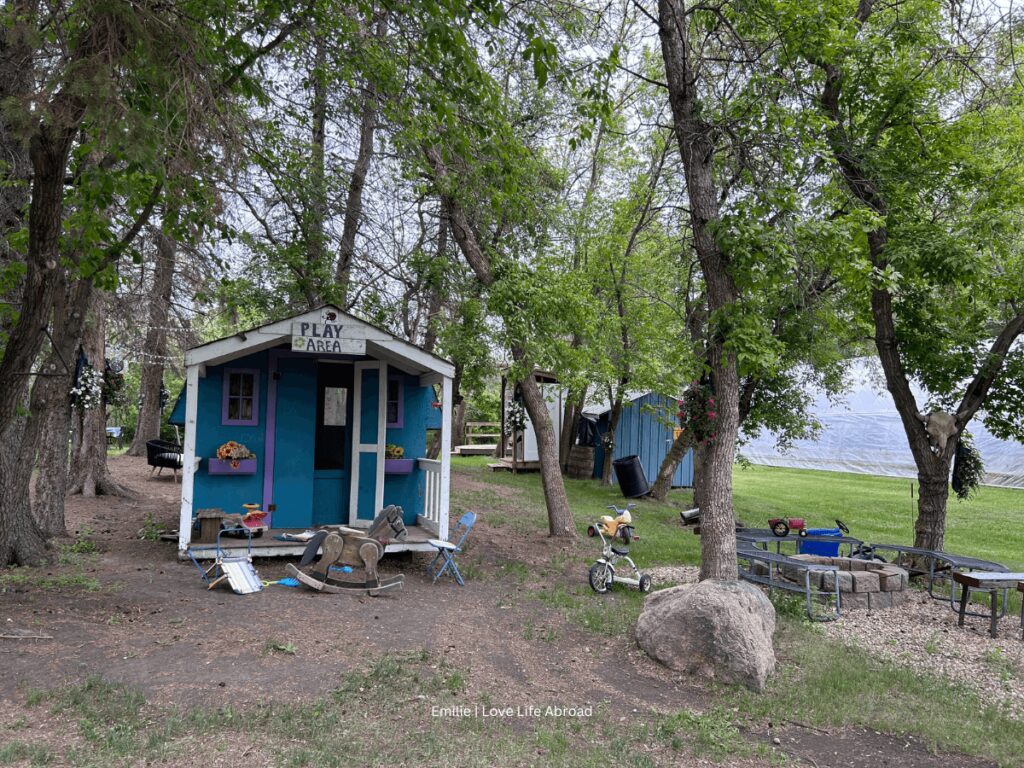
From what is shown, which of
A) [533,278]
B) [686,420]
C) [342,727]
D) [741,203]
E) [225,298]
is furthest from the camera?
[225,298]

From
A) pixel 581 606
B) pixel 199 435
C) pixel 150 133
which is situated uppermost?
pixel 150 133

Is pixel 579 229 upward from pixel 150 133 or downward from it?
upward

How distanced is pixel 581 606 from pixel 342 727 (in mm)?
3668

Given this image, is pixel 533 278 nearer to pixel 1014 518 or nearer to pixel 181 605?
pixel 181 605

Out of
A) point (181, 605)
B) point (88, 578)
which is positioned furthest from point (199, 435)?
point (181, 605)

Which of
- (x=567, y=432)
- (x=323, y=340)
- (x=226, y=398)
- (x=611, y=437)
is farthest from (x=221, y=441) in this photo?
(x=567, y=432)

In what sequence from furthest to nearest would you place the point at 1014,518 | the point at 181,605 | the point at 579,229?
the point at 1014,518 < the point at 579,229 < the point at 181,605

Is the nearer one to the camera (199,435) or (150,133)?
(150,133)

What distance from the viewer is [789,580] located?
848cm

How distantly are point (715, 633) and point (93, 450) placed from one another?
472 inches

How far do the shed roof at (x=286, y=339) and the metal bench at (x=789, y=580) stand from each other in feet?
15.1

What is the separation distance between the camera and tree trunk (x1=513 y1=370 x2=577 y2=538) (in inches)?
444

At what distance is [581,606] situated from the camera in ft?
24.2

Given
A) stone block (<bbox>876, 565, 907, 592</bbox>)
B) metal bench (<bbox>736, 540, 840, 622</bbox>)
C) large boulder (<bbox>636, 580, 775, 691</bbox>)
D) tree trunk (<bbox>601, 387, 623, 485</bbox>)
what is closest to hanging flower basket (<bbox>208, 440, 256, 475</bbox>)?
large boulder (<bbox>636, 580, 775, 691</bbox>)
